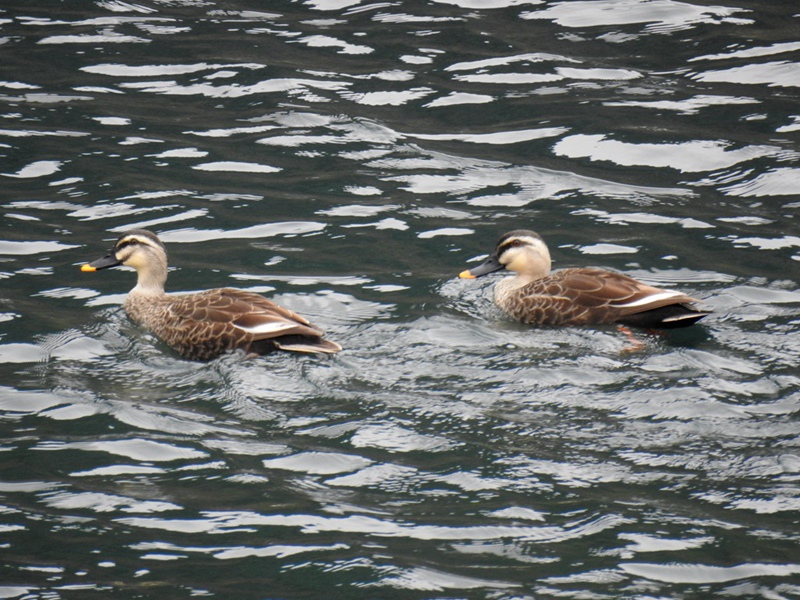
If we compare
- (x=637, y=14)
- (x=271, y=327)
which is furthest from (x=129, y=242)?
(x=637, y=14)

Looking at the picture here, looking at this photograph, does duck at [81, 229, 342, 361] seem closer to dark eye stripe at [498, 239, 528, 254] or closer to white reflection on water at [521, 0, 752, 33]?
dark eye stripe at [498, 239, 528, 254]

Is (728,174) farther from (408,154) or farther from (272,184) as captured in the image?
(272,184)

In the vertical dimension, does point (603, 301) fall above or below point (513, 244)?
below

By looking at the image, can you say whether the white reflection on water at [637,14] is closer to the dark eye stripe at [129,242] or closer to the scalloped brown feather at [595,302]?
the scalloped brown feather at [595,302]

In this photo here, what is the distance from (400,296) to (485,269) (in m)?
0.89

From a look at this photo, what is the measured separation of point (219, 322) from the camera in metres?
8.98

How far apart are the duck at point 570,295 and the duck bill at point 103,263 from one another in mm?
3155

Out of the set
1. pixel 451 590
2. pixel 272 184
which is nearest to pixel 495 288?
pixel 272 184

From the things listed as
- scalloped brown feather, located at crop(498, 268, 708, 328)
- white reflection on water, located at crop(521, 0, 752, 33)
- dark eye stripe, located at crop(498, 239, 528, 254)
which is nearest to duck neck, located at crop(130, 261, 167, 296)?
dark eye stripe, located at crop(498, 239, 528, 254)

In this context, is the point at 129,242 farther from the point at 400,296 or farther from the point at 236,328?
the point at 400,296

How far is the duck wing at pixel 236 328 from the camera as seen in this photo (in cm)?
876

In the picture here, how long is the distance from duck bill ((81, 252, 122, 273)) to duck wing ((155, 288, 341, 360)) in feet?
3.76

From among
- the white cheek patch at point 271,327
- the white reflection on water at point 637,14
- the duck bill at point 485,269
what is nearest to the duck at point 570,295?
the duck bill at point 485,269

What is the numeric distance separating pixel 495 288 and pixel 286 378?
2733 mm
